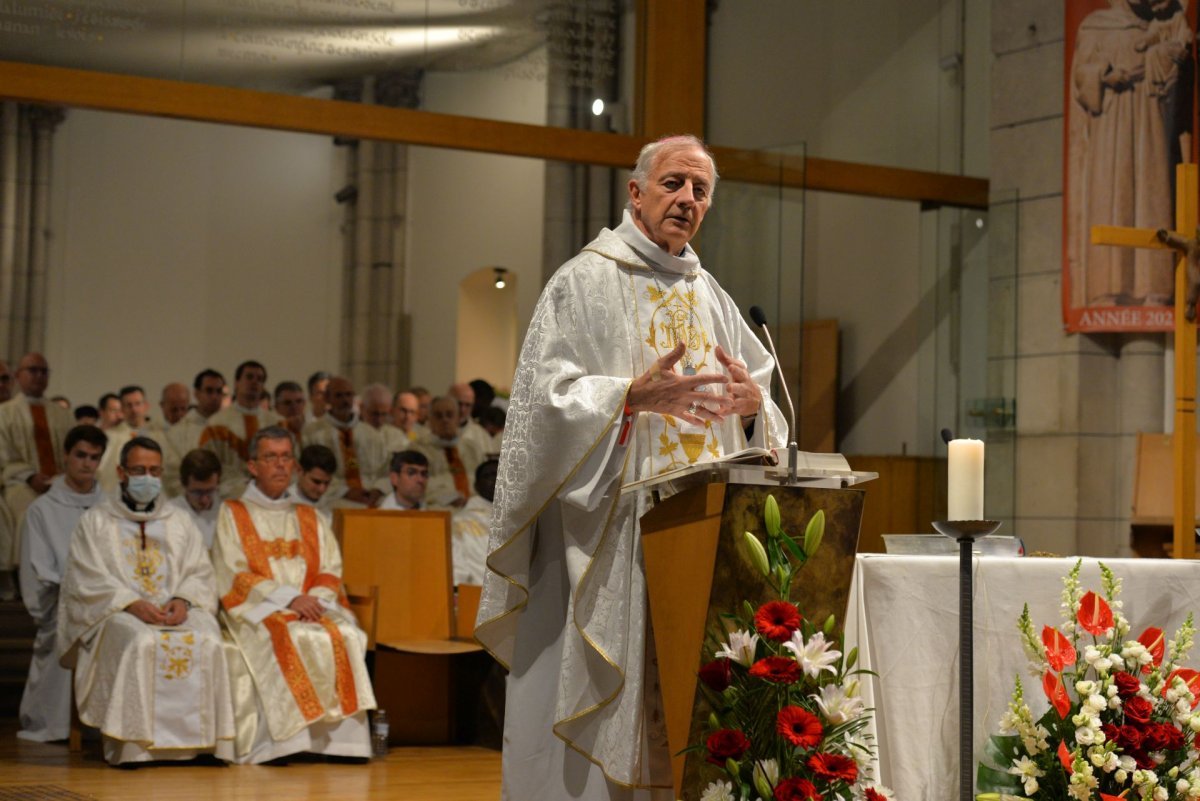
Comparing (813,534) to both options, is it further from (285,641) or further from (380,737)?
(380,737)

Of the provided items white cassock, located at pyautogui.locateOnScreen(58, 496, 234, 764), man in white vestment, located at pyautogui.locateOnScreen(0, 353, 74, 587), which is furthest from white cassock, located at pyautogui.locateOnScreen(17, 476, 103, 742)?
man in white vestment, located at pyautogui.locateOnScreen(0, 353, 74, 587)

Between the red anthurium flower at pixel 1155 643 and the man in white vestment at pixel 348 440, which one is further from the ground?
the man in white vestment at pixel 348 440

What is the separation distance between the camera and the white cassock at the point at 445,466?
35.0 ft

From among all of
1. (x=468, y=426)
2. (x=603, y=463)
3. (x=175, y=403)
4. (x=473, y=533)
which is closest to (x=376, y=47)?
(x=473, y=533)

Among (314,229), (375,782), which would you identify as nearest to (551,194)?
(314,229)

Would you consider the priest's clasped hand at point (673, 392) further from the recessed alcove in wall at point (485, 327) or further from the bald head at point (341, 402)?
the recessed alcove in wall at point (485, 327)

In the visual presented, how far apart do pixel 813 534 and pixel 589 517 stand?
647mm

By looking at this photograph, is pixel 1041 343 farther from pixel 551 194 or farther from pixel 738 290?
pixel 551 194

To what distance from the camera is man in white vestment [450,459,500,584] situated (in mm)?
8633

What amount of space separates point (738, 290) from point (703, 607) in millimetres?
5473

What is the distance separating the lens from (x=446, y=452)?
11242 mm

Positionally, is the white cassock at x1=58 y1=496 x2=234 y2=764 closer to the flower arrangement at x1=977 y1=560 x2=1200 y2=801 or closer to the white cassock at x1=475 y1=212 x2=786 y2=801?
the white cassock at x1=475 y1=212 x2=786 y2=801

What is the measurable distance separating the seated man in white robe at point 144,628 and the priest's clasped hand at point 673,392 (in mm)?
3660

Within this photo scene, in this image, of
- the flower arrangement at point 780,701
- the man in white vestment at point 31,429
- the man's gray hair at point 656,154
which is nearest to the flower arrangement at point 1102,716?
the flower arrangement at point 780,701
